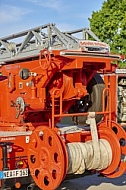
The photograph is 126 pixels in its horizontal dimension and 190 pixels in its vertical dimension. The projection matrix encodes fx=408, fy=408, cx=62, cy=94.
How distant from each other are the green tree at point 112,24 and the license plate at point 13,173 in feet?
67.1

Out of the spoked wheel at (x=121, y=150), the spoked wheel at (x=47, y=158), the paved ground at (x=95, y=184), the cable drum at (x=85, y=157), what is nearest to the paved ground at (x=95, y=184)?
the paved ground at (x=95, y=184)

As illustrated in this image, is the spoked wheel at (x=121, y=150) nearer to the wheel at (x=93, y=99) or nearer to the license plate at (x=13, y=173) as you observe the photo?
the wheel at (x=93, y=99)

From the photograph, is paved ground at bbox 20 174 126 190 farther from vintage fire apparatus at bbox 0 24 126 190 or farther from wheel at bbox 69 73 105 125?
wheel at bbox 69 73 105 125

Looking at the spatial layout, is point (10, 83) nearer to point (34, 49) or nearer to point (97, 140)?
point (34, 49)

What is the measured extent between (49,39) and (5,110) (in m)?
1.50

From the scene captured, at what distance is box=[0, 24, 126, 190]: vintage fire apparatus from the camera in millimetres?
5648

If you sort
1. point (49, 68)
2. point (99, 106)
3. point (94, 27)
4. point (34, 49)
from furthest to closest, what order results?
point (94, 27)
point (99, 106)
point (34, 49)
point (49, 68)

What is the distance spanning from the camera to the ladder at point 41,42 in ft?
19.1

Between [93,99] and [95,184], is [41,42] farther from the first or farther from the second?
[95,184]

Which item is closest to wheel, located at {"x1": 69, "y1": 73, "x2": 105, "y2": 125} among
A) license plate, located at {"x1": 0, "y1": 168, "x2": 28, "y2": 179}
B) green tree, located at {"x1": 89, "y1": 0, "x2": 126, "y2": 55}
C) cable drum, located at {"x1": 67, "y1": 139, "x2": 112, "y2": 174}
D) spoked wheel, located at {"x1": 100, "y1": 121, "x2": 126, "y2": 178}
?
spoked wheel, located at {"x1": 100, "y1": 121, "x2": 126, "y2": 178}

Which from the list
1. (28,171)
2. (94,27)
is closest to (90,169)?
(28,171)

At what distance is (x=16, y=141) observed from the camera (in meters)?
5.92

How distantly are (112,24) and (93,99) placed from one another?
20.0 metres

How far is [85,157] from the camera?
5898 millimetres
